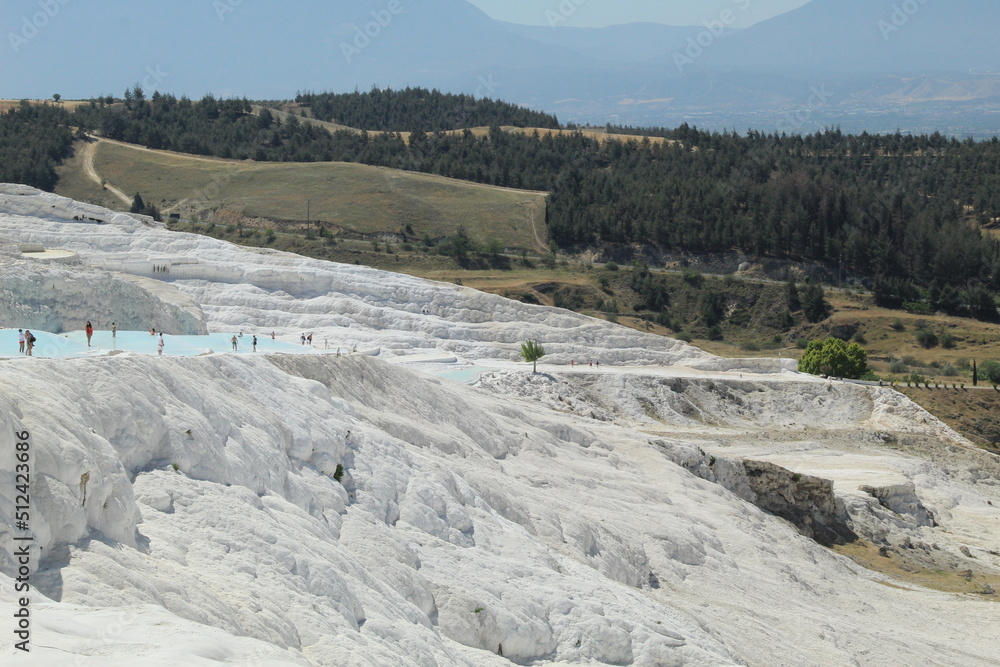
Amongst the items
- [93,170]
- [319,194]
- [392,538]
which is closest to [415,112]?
[319,194]

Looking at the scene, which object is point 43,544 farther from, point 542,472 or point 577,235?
point 577,235

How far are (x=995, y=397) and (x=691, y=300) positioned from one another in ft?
91.8

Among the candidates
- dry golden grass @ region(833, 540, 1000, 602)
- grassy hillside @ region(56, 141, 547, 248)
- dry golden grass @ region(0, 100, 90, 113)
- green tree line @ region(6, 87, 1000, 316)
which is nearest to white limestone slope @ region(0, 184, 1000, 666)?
dry golden grass @ region(833, 540, 1000, 602)

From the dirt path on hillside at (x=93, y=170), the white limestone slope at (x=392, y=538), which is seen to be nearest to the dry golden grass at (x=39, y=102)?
the dirt path on hillside at (x=93, y=170)

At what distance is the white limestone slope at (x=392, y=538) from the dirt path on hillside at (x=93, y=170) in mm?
58503

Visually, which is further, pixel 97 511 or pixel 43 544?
pixel 97 511

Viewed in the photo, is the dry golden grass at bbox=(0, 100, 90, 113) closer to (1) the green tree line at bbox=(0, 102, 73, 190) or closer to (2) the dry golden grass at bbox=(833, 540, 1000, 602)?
(1) the green tree line at bbox=(0, 102, 73, 190)

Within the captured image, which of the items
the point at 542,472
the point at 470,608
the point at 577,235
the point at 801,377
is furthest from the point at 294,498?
the point at 577,235

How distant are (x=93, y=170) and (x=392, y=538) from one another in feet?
284

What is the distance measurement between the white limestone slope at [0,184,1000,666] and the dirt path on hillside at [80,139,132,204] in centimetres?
5850

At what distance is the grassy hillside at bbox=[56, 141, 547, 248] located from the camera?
9038 centimetres

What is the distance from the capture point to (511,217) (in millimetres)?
94750

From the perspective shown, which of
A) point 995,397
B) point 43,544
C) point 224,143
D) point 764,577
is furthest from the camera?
point 224,143

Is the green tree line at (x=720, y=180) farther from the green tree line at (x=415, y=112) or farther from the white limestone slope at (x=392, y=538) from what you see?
the white limestone slope at (x=392, y=538)
